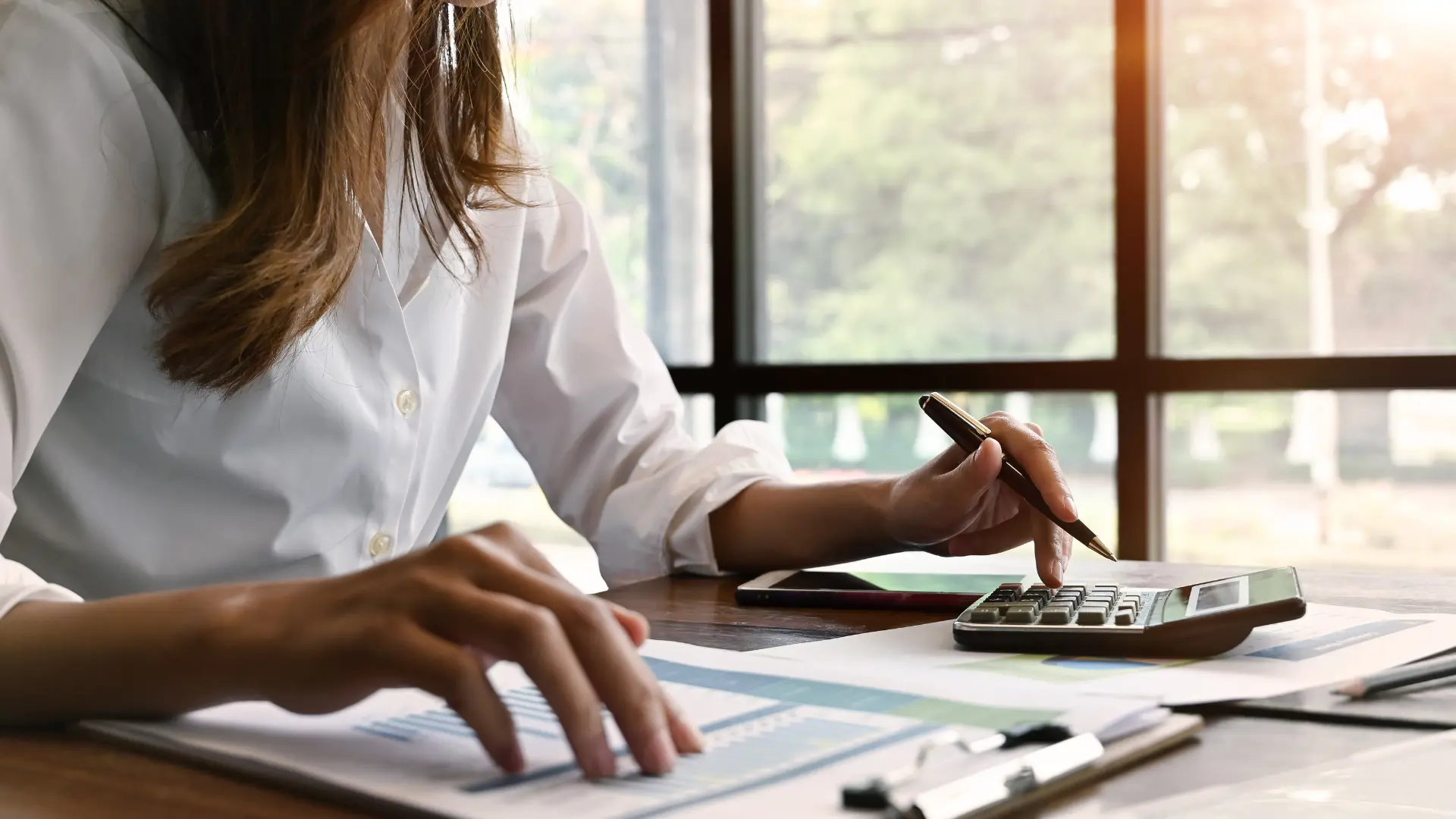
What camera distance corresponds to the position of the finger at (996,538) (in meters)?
1.02

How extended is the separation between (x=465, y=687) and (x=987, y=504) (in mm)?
630

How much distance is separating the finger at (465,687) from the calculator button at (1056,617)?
344mm

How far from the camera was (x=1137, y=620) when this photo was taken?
71 centimetres

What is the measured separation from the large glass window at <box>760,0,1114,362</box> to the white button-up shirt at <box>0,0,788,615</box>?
1.45 m

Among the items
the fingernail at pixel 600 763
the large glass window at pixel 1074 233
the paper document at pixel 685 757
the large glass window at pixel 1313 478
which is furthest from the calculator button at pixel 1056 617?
the large glass window at pixel 1313 478

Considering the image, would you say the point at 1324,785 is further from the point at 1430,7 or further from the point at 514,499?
the point at 514,499

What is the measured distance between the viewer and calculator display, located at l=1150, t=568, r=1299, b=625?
70 centimetres

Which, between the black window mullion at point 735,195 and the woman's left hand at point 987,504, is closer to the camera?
the woman's left hand at point 987,504

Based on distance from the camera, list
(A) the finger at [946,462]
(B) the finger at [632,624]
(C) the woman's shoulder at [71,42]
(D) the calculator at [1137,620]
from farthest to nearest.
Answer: (A) the finger at [946,462], (C) the woman's shoulder at [71,42], (D) the calculator at [1137,620], (B) the finger at [632,624]

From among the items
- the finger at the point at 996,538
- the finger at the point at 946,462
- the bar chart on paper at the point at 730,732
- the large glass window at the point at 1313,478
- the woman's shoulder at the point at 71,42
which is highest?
the woman's shoulder at the point at 71,42

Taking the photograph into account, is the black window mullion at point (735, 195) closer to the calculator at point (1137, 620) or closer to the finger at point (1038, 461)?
the finger at point (1038, 461)

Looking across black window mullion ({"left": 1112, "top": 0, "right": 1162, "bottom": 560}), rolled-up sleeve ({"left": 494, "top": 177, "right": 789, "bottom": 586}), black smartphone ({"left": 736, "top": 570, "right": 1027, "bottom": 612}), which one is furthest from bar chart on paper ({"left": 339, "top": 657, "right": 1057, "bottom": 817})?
black window mullion ({"left": 1112, "top": 0, "right": 1162, "bottom": 560})

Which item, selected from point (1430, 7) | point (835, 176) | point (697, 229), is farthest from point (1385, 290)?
point (697, 229)

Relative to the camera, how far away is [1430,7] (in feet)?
7.63
